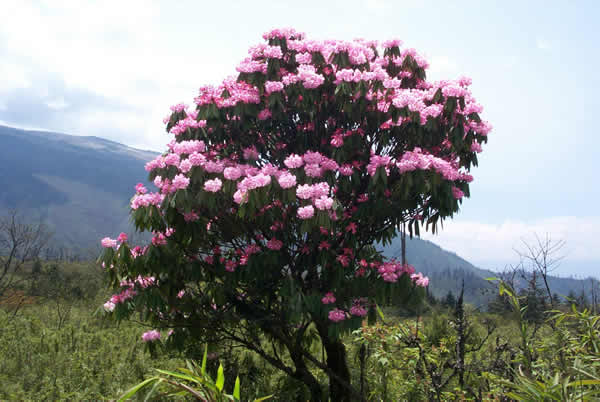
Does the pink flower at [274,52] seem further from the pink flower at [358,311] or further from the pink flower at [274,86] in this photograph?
the pink flower at [358,311]

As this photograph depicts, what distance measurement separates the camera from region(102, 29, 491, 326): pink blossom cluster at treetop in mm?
4734

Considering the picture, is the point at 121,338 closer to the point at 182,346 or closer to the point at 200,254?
the point at 182,346

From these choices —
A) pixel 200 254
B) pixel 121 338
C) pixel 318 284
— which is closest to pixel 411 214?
pixel 318 284

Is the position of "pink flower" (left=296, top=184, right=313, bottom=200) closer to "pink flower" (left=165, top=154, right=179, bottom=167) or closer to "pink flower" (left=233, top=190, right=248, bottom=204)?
"pink flower" (left=233, top=190, right=248, bottom=204)

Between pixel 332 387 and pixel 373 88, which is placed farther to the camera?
pixel 332 387

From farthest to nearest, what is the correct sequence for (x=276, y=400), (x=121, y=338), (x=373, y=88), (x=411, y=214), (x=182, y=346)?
1. (x=121, y=338)
2. (x=276, y=400)
3. (x=182, y=346)
4. (x=411, y=214)
5. (x=373, y=88)

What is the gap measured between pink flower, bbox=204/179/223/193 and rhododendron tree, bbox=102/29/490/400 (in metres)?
0.01

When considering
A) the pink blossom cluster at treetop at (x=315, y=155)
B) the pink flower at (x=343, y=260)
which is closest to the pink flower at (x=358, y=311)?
the pink blossom cluster at treetop at (x=315, y=155)

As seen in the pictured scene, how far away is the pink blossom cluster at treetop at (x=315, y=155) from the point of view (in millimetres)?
4734

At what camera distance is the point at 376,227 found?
5664mm

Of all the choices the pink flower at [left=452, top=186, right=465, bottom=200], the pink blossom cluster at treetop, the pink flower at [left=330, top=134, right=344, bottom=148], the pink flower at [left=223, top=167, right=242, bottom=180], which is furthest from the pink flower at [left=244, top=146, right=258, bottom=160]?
the pink flower at [left=452, top=186, right=465, bottom=200]

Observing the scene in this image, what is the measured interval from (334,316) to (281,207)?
1.41 meters

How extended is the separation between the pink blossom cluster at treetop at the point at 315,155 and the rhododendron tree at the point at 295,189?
0.02 metres

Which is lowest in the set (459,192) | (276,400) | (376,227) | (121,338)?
(121,338)
